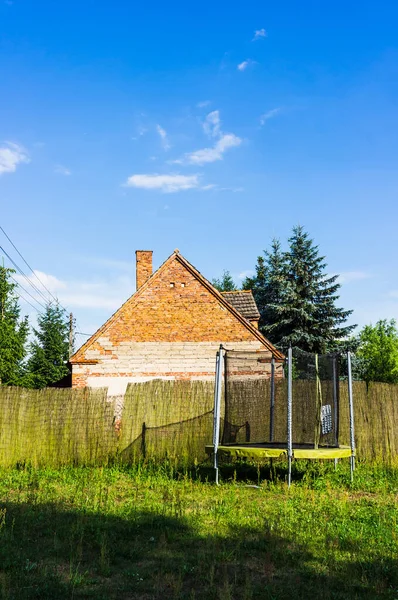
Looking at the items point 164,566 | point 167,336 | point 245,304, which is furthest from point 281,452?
point 245,304

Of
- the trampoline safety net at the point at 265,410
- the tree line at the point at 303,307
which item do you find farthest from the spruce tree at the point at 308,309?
the trampoline safety net at the point at 265,410

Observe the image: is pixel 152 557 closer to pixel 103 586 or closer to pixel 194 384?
pixel 103 586

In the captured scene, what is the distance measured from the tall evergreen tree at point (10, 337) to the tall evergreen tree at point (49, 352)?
1625 millimetres

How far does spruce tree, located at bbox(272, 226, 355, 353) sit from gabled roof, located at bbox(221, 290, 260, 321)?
36.8 feet

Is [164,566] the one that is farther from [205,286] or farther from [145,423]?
[205,286]

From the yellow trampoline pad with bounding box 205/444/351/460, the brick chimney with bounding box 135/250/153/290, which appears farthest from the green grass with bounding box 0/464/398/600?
the brick chimney with bounding box 135/250/153/290

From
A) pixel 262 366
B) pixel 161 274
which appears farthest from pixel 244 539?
pixel 161 274

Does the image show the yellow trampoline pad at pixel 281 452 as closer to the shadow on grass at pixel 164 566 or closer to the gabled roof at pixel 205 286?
the shadow on grass at pixel 164 566

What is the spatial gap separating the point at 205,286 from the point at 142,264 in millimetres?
4088

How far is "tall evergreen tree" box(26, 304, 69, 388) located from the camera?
3678 cm

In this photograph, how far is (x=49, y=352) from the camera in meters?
38.7

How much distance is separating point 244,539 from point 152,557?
1075 mm

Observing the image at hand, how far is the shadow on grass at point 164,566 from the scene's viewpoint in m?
4.90

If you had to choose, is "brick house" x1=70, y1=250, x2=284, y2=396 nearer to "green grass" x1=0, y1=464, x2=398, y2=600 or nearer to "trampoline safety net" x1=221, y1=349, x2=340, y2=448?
"trampoline safety net" x1=221, y1=349, x2=340, y2=448
